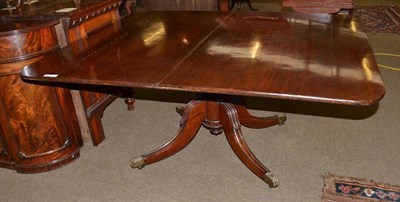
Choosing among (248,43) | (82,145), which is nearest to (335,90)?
(248,43)

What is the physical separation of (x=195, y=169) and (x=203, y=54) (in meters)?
0.76

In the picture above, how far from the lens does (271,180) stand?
5.84ft

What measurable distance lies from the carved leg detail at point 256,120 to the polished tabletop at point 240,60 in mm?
559

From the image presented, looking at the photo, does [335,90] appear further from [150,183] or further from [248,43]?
[150,183]

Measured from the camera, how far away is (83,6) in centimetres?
208

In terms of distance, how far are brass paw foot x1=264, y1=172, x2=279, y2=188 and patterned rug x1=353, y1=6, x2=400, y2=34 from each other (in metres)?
3.38

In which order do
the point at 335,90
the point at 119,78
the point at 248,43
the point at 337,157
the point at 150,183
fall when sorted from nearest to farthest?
the point at 335,90
the point at 119,78
the point at 248,43
the point at 150,183
the point at 337,157

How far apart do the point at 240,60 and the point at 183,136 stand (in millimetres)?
736

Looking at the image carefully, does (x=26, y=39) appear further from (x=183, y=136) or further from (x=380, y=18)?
(x=380, y=18)

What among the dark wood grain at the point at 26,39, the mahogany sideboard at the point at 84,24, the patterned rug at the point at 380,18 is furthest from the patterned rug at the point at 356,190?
the patterned rug at the point at 380,18

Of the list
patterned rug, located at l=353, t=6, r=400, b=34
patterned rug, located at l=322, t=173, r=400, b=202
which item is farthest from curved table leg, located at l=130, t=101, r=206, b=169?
A: patterned rug, located at l=353, t=6, r=400, b=34

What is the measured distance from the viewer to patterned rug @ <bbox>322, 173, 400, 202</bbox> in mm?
1724

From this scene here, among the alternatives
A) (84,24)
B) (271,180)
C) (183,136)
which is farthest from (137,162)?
(84,24)

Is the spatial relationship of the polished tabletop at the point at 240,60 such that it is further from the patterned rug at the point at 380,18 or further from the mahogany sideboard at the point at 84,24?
the patterned rug at the point at 380,18
